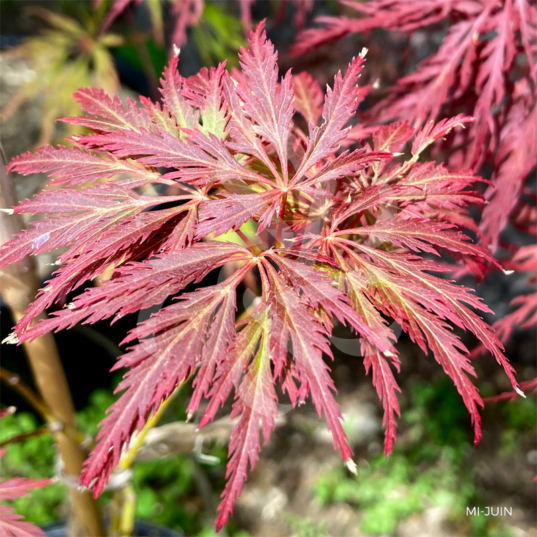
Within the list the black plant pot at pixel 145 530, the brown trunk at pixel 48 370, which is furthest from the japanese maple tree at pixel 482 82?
the black plant pot at pixel 145 530

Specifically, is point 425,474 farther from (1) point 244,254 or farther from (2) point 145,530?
(1) point 244,254

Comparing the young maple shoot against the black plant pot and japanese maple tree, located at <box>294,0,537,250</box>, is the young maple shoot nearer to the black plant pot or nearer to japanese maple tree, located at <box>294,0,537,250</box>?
japanese maple tree, located at <box>294,0,537,250</box>

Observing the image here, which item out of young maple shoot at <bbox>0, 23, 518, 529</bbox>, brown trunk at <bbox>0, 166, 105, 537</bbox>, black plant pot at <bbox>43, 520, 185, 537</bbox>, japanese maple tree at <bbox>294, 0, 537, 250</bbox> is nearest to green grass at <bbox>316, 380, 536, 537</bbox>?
black plant pot at <bbox>43, 520, 185, 537</bbox>

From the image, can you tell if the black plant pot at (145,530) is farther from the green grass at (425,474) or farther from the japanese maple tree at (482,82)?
the japanese maple tree at (482,82)

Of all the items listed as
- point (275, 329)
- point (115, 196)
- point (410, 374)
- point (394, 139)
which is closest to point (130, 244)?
point (115, 196)

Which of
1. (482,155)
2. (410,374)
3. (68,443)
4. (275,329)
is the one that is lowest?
(410,374)

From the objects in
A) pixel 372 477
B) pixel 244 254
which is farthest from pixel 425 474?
pixel 244 254

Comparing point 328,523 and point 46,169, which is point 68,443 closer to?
point 46,169
